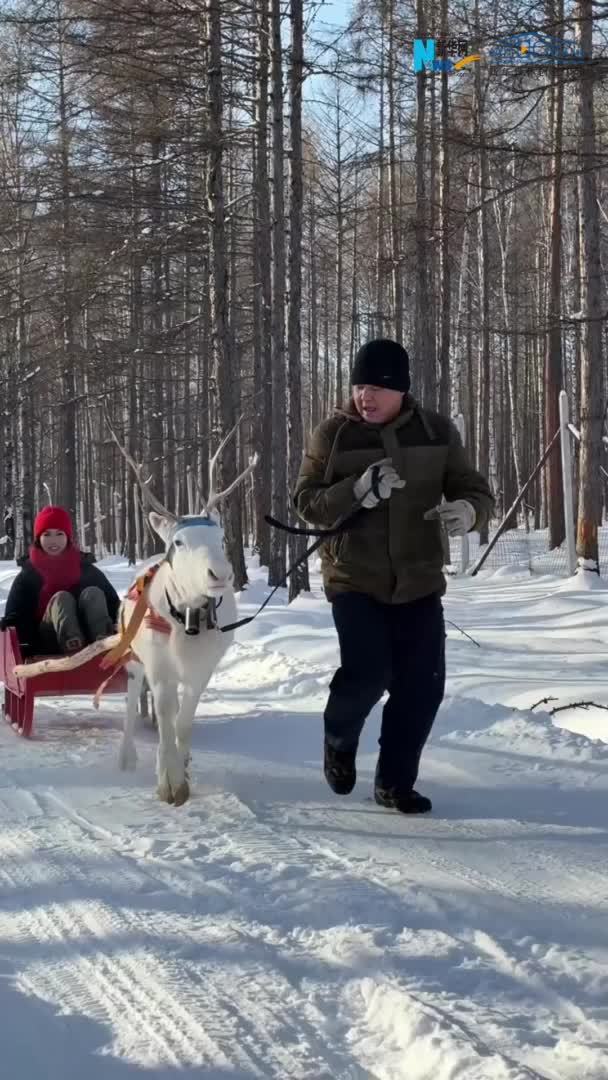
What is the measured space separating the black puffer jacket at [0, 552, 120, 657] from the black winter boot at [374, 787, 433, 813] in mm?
3143

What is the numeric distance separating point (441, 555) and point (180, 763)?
157 cm

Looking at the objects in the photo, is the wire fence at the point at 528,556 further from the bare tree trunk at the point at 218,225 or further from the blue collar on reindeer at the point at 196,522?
the blue collar on reindeer at the point at 196,522

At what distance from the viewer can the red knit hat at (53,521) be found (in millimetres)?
7625

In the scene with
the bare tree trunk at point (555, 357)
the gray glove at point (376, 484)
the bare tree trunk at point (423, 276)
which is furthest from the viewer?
the bare tree trunk at point (555, 357)

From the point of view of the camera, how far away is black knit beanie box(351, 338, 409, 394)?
15.9ft

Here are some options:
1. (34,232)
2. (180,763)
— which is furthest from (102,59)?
(180,763)

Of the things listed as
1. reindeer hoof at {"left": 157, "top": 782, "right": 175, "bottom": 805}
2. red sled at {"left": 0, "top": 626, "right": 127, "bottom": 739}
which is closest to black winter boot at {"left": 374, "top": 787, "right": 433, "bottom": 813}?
reindeer hoof at {"left": 157, "top": 782, "right": 175, "bottom": 805}

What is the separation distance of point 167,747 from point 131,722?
941mm

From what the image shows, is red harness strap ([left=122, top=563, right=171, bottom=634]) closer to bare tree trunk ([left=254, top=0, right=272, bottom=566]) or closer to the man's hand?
the man's hand

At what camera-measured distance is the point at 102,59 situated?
46.2ft

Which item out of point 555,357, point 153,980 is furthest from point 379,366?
point 555,357

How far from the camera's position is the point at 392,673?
16.3 feet

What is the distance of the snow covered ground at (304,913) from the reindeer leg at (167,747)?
117mm

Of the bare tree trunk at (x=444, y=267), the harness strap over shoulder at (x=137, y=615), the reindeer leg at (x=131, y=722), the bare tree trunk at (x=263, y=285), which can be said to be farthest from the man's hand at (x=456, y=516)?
the bare tree trunk at (x=444, y=267)
